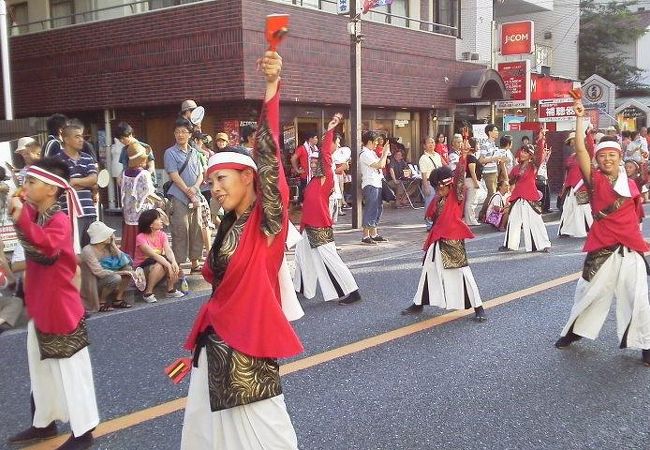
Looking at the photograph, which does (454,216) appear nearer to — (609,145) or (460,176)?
(460,176)

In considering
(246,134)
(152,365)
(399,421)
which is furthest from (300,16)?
(399,421)

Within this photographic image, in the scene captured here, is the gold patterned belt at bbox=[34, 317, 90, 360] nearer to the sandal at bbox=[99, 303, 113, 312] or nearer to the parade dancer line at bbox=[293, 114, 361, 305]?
the sandal at bbox=[99, 303, 113, 312]

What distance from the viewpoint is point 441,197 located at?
280 inches

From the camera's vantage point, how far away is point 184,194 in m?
8.98

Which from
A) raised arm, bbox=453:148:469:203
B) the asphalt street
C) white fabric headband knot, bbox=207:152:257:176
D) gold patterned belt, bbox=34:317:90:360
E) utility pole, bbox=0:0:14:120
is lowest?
the asphalt street

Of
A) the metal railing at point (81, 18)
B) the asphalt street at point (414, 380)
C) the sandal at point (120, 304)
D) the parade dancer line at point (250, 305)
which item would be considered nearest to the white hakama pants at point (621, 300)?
the asphalt street at point (414, 380)

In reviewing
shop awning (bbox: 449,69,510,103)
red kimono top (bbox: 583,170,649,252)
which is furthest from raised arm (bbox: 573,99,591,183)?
shop awning (bbox: 449,69,510,103)

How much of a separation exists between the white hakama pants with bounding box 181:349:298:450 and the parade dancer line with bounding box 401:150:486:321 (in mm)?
4122


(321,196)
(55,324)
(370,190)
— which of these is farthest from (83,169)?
(370,190)

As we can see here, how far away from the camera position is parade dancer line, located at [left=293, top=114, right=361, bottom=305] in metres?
7.73

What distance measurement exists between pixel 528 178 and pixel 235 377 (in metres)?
9.08

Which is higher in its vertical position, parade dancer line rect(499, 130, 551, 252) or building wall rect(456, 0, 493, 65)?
building wall rect(456, 0, 493, 65)

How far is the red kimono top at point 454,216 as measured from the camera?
695 cm

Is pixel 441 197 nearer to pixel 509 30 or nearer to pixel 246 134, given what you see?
pixel 246 134
